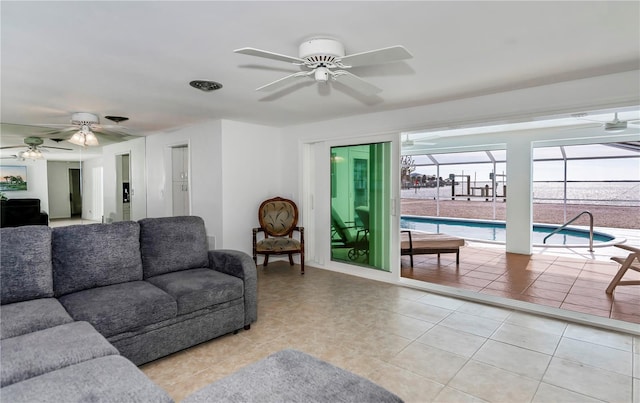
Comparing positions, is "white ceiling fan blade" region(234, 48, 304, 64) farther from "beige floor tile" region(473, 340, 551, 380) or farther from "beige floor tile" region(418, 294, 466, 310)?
"beige floor tile" region(418, 294, 466, 310)

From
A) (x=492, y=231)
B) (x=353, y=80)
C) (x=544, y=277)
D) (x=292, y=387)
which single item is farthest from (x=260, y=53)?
(x=492, y=231)

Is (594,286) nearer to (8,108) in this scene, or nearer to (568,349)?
(568,349)

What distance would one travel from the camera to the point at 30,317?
1935 mm

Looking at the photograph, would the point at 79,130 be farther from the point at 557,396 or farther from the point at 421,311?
the point at 557,396

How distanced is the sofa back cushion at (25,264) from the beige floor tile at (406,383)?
94.1 inches

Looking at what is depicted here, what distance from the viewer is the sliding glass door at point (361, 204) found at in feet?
14.6

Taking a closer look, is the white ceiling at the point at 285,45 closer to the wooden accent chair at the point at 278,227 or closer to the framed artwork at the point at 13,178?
the framed artwork at the point at 13,178

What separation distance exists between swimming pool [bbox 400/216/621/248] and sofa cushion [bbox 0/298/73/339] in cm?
697

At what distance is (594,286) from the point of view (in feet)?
13.4

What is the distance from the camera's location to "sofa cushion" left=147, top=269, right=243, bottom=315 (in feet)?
8.28

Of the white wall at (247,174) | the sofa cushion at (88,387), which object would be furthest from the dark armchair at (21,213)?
the sofa cushion at (88,387)

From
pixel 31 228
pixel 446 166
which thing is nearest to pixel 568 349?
pixel 31 228

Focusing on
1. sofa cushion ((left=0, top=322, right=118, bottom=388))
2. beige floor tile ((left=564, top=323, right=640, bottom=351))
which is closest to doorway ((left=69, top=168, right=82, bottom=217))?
sofa cushion ((left=0, top=322, right=118, bottom=388))

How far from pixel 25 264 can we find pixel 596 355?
420 cm
